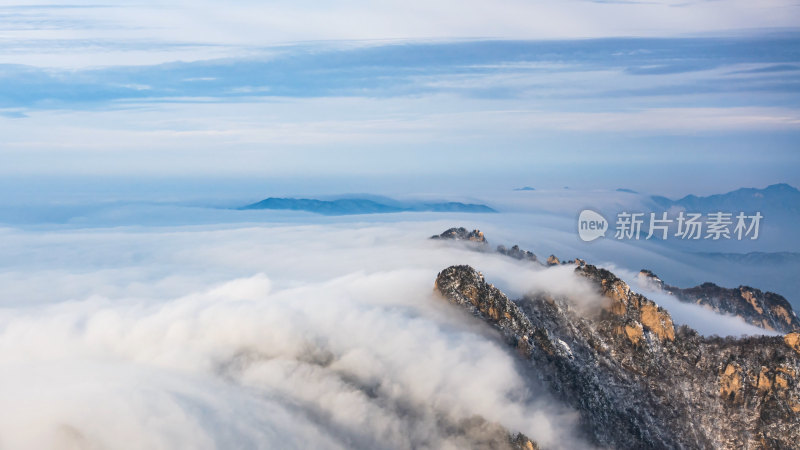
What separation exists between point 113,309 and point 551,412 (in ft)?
371

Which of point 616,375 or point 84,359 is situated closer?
point 616,375

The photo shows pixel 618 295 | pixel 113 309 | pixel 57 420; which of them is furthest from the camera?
pixel 113 309

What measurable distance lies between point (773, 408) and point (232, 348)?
3662 inches

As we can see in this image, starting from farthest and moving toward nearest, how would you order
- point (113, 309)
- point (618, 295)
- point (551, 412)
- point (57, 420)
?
point (113, 309) → point (618, 295) → point (551, 412) → point (57, 420)

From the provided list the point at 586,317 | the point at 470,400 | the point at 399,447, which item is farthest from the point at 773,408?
the point at 399,447

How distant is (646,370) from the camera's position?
115750 mm

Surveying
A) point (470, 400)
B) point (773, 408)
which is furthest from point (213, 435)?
point (773, 408)

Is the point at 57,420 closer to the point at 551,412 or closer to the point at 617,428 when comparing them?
the point at 551,412

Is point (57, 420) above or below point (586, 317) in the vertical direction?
below

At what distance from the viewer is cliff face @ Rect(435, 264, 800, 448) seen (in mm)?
106875

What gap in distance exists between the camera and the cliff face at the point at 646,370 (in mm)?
106875

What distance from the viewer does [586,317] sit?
12412cm

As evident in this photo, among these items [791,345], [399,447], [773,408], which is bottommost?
[399,447]

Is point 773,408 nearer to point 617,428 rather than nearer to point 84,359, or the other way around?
point 617,428
